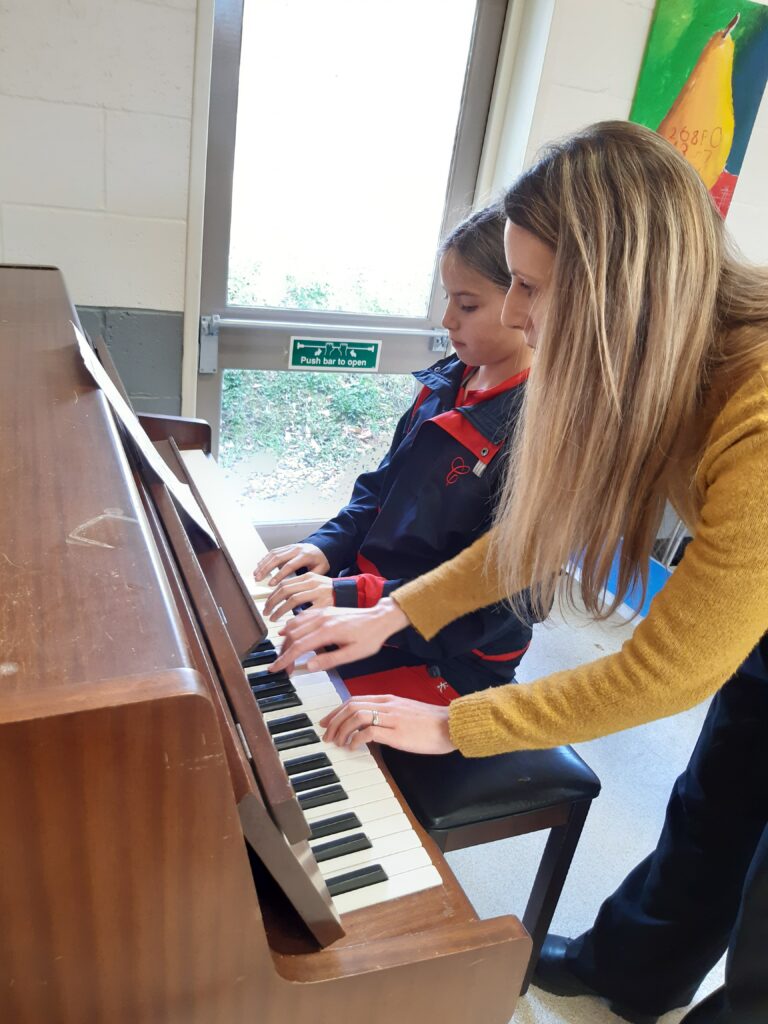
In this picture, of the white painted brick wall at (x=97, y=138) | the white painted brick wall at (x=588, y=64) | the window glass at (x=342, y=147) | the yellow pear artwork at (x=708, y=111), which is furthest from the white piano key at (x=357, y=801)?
the yellow pear artwork at (x=708, y=111)

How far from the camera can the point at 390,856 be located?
785mm

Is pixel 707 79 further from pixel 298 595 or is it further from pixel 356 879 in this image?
pixel 356 879

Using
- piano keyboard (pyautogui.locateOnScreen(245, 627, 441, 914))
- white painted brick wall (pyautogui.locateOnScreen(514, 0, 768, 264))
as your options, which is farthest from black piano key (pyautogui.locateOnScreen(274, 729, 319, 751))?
white painted brick wall (pyautogui.locateOnScreen(514, 0, 768, 264))

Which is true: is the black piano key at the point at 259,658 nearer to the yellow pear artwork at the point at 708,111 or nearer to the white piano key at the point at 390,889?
the white piano key at the point at 390,889

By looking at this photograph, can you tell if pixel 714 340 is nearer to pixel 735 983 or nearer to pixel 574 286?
pixel 574 286

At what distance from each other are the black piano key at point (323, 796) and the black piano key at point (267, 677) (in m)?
0.20

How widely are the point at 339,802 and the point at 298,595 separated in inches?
15.0

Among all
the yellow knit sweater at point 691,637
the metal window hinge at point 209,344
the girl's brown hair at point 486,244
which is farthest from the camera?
the metal window hinge at point 209,344

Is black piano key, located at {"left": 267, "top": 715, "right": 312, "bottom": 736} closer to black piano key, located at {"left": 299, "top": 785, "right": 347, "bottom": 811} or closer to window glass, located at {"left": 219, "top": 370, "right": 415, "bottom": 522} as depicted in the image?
black piano key, located at {"left": 299, "top": 785, "right": 347, "bottom": 811}

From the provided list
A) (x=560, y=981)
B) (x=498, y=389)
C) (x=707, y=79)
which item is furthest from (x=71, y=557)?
(x=707, y=79)

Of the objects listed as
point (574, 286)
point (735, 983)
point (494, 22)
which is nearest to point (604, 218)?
point (574, 286)

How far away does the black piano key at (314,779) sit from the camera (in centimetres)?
84

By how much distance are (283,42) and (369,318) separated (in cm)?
83

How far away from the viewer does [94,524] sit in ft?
1.83
